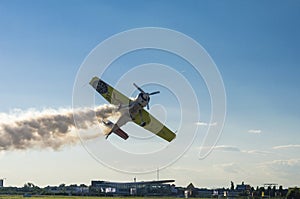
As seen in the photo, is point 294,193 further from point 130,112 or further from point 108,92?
point 130,112

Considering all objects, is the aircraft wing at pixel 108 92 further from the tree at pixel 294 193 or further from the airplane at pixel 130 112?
the tree at pixel 294 193

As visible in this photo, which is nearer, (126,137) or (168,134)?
(126,137)

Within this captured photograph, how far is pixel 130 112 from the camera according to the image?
7956 centimetres

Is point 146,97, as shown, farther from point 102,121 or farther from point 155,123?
point 155,123

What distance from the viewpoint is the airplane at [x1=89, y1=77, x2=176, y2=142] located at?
78625 millimetres

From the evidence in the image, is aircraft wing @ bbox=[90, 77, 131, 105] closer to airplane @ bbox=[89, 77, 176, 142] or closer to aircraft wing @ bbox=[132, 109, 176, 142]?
airplane @ bbox=[89, 77, 176, 142]

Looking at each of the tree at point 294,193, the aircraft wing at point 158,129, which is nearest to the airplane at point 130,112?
the aircraft wing at point 158,129

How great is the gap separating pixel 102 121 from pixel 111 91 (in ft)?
22.2

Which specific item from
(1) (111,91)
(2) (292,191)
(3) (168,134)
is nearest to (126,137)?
(1) (111,91)

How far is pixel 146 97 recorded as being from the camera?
78062 millimetres

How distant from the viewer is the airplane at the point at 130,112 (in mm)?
78625

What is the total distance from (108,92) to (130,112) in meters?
8.03

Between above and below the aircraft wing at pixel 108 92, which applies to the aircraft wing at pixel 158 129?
below

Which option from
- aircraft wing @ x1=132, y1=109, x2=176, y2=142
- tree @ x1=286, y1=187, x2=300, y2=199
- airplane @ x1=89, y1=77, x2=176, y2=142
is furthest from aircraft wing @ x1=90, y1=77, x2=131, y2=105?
tree @ x1=286, y1=187, x2=300, y2=199
